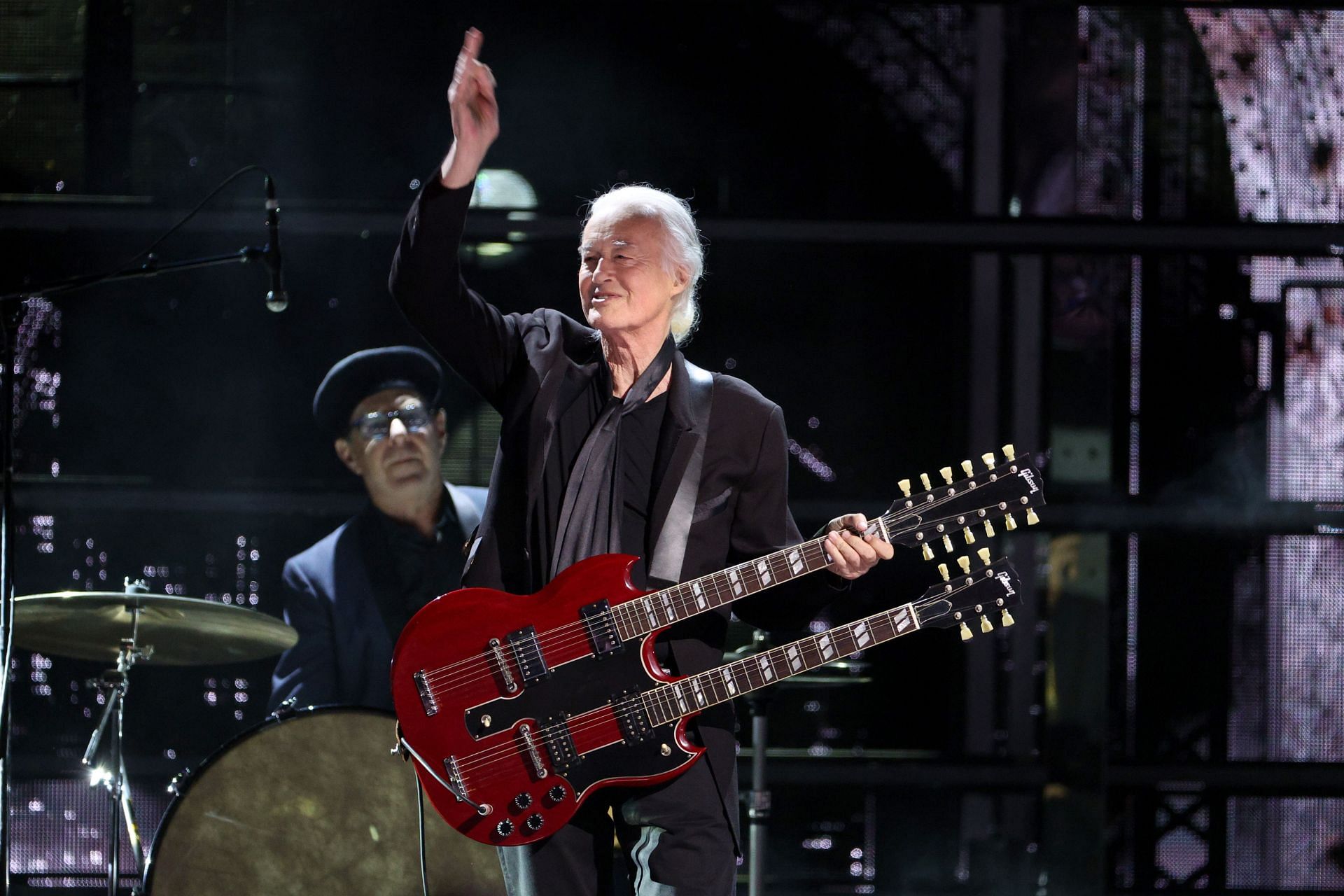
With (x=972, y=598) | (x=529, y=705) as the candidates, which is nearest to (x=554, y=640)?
(x=529, y=705)

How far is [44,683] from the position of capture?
4387mm

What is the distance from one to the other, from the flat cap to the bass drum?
1250mm

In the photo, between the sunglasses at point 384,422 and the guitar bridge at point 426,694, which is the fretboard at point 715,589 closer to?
the guitar bridge at point 426,694

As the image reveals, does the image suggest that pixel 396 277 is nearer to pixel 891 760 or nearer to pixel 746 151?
pixel 746 151

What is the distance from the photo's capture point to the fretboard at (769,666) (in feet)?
8.02

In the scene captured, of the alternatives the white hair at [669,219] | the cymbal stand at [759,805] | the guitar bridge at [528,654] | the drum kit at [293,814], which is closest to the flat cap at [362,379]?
the drum kit at [293,814]

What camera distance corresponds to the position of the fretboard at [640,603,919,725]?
2.45 meters

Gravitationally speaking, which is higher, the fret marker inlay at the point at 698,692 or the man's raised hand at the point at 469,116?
the man's raised hand at the point at 469,116

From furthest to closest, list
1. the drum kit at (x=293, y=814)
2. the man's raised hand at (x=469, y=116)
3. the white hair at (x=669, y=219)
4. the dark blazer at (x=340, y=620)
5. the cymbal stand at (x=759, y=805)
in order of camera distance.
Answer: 1. the dark blazer at (x=340, y=620)
2. the cymbal stand at (x=759, y=805)
3. the drum kit at (x=293, y=814)
4. the white hair at (x=669, y=219)
5. the man's raised hand at (x=469, y=116)

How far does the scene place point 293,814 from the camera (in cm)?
348

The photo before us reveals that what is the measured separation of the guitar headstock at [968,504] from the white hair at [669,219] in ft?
1.96

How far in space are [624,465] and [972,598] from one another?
731 millimetres

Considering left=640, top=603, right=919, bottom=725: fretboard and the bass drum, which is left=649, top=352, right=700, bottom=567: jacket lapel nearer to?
left=640, top=603, right=919, bottom=725: fretboard

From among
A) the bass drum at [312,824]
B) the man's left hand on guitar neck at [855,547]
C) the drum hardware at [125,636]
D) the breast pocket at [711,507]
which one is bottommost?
the bass drum at [312,824]
